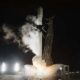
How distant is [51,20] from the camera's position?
2408 centimetres

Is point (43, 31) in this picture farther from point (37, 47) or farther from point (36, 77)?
point (36, 77)

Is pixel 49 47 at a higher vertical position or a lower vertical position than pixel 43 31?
lower

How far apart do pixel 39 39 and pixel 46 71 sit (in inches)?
141

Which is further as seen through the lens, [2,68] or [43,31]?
[2,68]

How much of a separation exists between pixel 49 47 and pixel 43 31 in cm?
183

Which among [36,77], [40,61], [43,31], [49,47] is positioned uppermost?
[43,31]

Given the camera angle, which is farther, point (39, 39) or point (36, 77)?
point (39, 39)

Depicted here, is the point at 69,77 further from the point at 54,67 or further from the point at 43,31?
the point at 43,31

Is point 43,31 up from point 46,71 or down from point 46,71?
up

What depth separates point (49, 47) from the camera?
23281mm

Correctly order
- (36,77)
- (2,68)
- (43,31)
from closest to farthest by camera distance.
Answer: (36,77) → (43,31) → (2,68)

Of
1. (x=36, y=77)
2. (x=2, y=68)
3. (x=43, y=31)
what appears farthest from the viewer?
(x=2, y=68)

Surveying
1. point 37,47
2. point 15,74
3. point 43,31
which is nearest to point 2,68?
point 15,74

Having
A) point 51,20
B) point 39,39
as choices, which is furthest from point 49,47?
point 51,20
